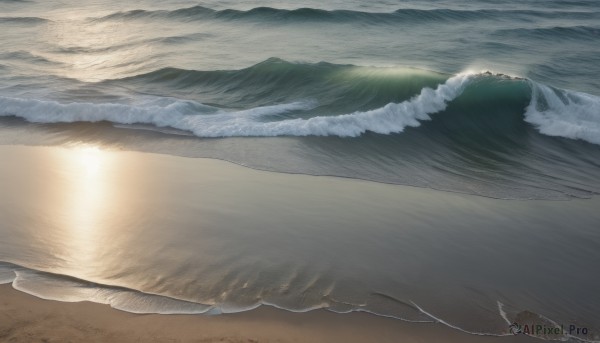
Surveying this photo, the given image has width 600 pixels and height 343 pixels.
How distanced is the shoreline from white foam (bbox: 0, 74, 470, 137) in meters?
4.87

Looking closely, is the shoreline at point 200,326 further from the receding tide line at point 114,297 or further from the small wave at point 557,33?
the small wave at point 557,33

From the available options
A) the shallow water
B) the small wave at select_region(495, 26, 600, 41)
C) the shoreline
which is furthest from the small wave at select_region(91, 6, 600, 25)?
the shoreline

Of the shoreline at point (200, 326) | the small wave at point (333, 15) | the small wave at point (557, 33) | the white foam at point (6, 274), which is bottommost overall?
the shoreline at point (200, 326)

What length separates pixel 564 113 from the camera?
10273 millimetres

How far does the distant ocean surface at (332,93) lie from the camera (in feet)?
26.6

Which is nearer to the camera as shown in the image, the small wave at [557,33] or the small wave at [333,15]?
the small wave at [557,33]

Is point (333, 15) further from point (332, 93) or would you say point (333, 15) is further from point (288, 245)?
point (288, 245)

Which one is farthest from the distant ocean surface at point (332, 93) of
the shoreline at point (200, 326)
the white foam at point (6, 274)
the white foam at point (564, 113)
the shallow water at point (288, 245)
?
the white foam at point (6, 274)

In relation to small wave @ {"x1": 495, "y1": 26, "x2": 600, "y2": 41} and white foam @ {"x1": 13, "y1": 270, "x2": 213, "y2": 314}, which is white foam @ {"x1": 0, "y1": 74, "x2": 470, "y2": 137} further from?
small wave @ {"x1": 495, "y1": 26, "x2": 600, "y2": 41}

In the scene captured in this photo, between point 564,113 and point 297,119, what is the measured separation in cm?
485

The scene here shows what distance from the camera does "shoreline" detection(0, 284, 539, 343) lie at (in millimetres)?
3795

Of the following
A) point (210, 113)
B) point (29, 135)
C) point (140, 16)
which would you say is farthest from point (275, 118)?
point (140, 16)

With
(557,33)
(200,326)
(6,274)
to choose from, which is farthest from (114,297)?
(557,33)

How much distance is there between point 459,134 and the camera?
9727 millimetres
